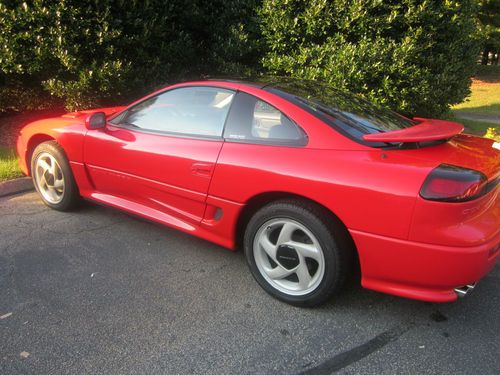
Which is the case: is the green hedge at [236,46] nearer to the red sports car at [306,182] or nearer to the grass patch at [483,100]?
the grass patch at [483,100]

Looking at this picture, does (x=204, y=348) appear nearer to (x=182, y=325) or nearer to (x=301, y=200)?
(x=182, y=325)

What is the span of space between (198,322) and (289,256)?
0.70 metres

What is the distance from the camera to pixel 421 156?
2.59 meters

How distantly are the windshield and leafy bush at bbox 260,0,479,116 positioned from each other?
2.90 m

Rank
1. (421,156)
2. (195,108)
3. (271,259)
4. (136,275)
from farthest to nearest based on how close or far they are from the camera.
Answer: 1. (195,108)
2. (136,275)
3. (271,259)
4. (421,156)

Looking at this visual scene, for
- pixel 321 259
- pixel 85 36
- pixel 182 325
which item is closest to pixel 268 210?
pixel 321 259

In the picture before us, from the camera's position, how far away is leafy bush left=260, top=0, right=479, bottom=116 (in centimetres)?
632

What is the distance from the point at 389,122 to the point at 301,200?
1075 mm

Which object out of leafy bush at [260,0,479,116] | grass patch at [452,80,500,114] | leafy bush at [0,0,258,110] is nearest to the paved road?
leafy bush at [0,0,258,110]

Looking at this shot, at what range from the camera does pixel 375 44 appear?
6.29 metres

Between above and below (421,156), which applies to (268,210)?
below

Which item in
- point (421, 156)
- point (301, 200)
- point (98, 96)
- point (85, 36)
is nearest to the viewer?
A: point (421, 156)

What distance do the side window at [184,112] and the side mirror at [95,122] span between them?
0.13m

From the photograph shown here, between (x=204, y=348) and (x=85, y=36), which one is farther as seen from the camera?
(x=85, y=36)
